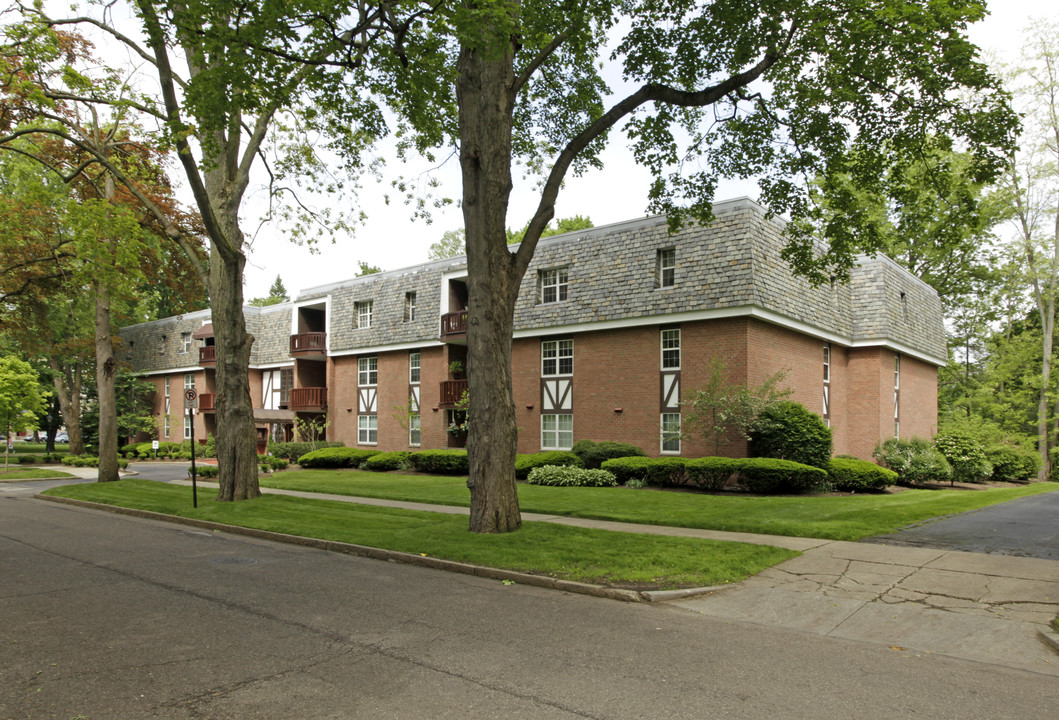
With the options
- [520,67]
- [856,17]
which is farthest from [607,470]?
[856,17]

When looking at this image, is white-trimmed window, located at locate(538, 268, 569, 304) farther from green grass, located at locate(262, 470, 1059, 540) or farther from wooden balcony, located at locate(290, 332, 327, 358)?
wooden balcony, located at locate(290, 332, 327, 358)

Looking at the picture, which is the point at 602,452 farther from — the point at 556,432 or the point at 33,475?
the point at 33,475

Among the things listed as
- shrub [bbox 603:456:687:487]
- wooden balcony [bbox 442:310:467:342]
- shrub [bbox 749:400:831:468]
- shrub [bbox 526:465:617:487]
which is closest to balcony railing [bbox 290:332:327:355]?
wooden balcony [bbox 442:310:467:342]

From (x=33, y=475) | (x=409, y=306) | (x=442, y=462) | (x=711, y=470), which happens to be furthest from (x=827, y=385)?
(x=33, y=475)

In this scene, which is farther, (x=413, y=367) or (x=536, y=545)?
(x=413, y=367)

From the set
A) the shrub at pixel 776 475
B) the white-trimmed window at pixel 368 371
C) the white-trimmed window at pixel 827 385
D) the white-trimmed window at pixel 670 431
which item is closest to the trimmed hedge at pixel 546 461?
the white-trimmed window at pixel 670 431

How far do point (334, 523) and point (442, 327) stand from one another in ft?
53.5

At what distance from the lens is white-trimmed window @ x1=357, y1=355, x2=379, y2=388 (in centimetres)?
3334

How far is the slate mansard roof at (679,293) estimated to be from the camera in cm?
2098

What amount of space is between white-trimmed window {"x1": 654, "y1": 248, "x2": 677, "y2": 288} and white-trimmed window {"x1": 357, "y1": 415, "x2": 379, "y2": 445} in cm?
1661

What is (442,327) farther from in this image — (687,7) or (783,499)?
(687,7)

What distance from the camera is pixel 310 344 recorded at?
35.6 metres

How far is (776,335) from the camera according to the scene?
22.2 meters

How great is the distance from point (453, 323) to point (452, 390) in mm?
2876
